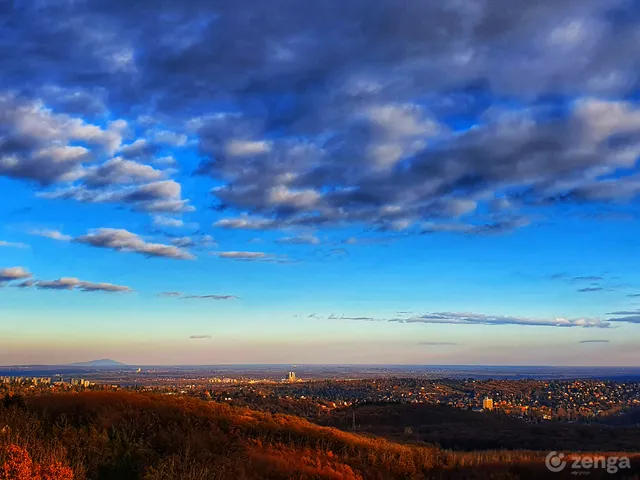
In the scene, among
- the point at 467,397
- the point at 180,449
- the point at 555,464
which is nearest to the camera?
the point at 180,449

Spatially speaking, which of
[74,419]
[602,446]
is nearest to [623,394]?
[602,446]

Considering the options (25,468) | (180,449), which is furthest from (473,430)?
(25,468)

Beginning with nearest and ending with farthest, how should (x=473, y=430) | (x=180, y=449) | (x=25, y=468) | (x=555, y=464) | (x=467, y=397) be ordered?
(x=25, y=468), (x=180, y=449), (x=555, y=464), (x=473, y=430), (x=467, y=397)

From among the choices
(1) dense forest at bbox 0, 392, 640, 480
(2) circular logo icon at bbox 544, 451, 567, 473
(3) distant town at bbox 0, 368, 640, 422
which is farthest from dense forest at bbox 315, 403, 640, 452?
(2) circular logo icon at bbox 544, 451, 567, 473

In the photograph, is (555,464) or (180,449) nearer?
(180,449)

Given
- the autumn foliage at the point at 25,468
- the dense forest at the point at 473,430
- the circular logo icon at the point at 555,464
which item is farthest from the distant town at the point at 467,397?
the autumn foliage at the point at 25,468

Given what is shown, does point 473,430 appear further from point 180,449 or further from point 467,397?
point 467,397

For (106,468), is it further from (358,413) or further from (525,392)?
(525,392)

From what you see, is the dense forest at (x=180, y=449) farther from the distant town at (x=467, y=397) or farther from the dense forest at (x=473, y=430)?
the distant town at (x=467, y=397)

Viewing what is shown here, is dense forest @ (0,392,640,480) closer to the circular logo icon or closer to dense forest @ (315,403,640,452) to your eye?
the circular logo icon
